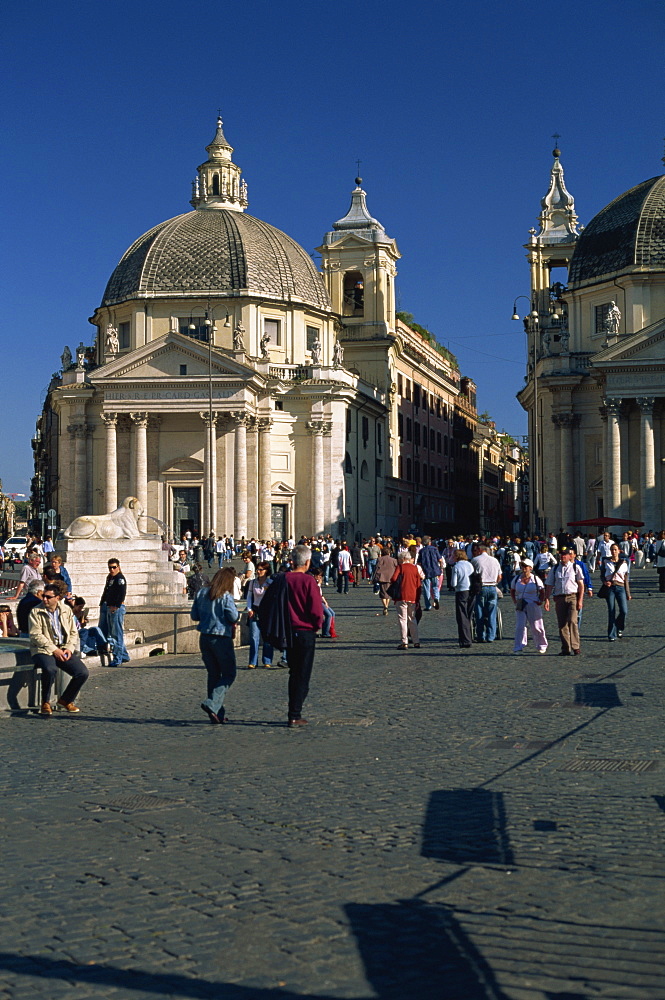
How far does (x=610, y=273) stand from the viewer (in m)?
64.3

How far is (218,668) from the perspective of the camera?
12.8 m

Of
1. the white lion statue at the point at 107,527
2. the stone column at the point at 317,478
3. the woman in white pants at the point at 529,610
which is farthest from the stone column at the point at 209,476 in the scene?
the woman in white pants at the point at 529,610

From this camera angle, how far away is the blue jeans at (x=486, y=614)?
849 inches

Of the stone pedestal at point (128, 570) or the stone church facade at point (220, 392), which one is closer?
the stone pedestal at point (128, 570)

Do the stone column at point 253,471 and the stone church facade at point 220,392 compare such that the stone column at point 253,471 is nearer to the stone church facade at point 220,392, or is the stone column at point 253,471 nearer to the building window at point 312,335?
the stone church facade at point 220,392

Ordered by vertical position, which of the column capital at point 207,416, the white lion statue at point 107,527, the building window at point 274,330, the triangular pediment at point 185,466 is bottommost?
the white lion statue at point 107,527

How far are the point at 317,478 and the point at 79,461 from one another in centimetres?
1268

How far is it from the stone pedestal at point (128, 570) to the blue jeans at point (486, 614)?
6.98 meters

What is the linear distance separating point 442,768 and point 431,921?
3.96 metres

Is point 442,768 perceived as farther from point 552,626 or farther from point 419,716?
point 552,626

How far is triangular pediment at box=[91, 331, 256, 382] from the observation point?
2335 inches

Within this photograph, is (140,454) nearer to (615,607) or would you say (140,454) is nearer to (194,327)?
(194,327)

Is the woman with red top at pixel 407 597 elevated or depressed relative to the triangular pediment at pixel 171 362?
depressed

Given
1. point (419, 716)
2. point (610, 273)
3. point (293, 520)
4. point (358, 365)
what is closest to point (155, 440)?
point (293, 520)
